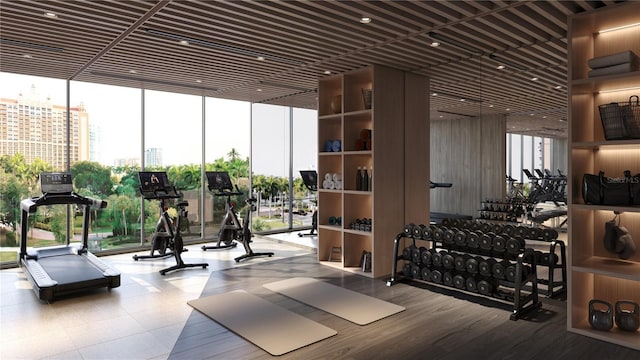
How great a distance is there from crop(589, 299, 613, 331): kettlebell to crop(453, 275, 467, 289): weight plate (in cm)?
126

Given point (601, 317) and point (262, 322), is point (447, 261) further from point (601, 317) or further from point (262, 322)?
point (262, 322)

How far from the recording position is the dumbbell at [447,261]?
4.90m

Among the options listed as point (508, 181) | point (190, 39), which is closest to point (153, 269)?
point (190, 39)

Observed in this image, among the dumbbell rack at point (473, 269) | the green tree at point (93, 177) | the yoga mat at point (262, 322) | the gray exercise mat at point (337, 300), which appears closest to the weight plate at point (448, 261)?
the dumbbell rack at point (473, 269)

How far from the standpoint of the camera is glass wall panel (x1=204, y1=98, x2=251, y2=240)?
28.8 ft

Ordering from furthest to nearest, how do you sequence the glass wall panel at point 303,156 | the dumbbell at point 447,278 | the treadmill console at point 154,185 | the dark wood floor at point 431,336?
the glass wall panel at point 303,156
the treadmill console at point 154,185
the dumbbell at point 447,278
the dark wood floor at point 431,336

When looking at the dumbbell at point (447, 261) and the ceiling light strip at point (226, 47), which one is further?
the dumbbell at point (447, 261)

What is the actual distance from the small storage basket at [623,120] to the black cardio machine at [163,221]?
214 inches

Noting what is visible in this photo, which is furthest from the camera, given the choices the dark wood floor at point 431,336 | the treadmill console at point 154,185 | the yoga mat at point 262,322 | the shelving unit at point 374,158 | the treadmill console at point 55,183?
the treadmill console at point 154,185

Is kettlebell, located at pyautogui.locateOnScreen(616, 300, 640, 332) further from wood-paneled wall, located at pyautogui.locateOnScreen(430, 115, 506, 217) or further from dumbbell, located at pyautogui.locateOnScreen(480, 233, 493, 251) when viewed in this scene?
wood-paneled wall, located at pyautogui.locateOnScreen(430, 115, 506, 217)

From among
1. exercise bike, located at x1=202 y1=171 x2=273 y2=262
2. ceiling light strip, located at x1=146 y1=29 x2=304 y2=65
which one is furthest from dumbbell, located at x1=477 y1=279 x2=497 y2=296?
exercise bike, located at x1=202 y1=171 x2=273 y2=262

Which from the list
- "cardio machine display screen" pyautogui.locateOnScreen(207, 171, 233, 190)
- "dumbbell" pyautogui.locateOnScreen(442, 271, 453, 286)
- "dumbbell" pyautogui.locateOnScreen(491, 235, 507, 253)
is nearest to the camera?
"dumbbell" pyautogui.locateOnScreen(491, 235, 507, 253)

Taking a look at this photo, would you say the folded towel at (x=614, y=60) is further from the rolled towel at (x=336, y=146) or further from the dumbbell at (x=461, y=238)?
the rolled towel at (x=336, y=146)

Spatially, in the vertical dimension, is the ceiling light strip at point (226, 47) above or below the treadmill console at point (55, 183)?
above
